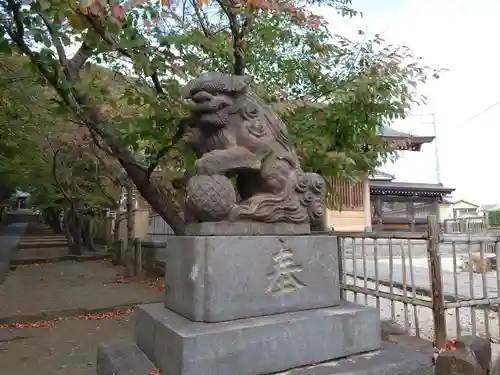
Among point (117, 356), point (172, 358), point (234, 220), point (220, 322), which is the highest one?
point (234, 220)

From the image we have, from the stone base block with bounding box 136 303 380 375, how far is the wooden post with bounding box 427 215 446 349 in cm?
155

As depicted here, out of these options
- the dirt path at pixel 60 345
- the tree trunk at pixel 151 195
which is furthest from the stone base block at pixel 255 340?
the tree trunk at pixel 151 195

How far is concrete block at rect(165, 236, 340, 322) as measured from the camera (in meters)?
2.38

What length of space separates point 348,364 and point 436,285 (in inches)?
78.0

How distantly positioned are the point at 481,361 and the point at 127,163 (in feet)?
15.1

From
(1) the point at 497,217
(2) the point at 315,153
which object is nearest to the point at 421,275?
(2) the point at 315,153

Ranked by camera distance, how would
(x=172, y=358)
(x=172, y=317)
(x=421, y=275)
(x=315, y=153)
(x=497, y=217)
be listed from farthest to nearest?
(x=497, y=217)
(x=421, y=275)
(x=315, y=153)
(x=172, y=317)
(x=172, y=358)

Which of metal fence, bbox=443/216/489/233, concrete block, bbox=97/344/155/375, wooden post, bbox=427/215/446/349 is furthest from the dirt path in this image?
metal fence, bbox=443/216/489/233

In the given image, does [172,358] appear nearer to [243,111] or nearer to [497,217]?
[243,111]

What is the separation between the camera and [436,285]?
13.1ft

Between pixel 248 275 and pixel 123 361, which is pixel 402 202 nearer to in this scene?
pixel 248 275

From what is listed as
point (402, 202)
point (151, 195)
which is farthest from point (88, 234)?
point (402, 202)

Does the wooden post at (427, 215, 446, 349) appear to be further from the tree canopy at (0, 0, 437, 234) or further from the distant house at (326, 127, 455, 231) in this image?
the distant house at (326, 127, 455, 231)

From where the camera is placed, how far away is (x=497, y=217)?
2498cm
